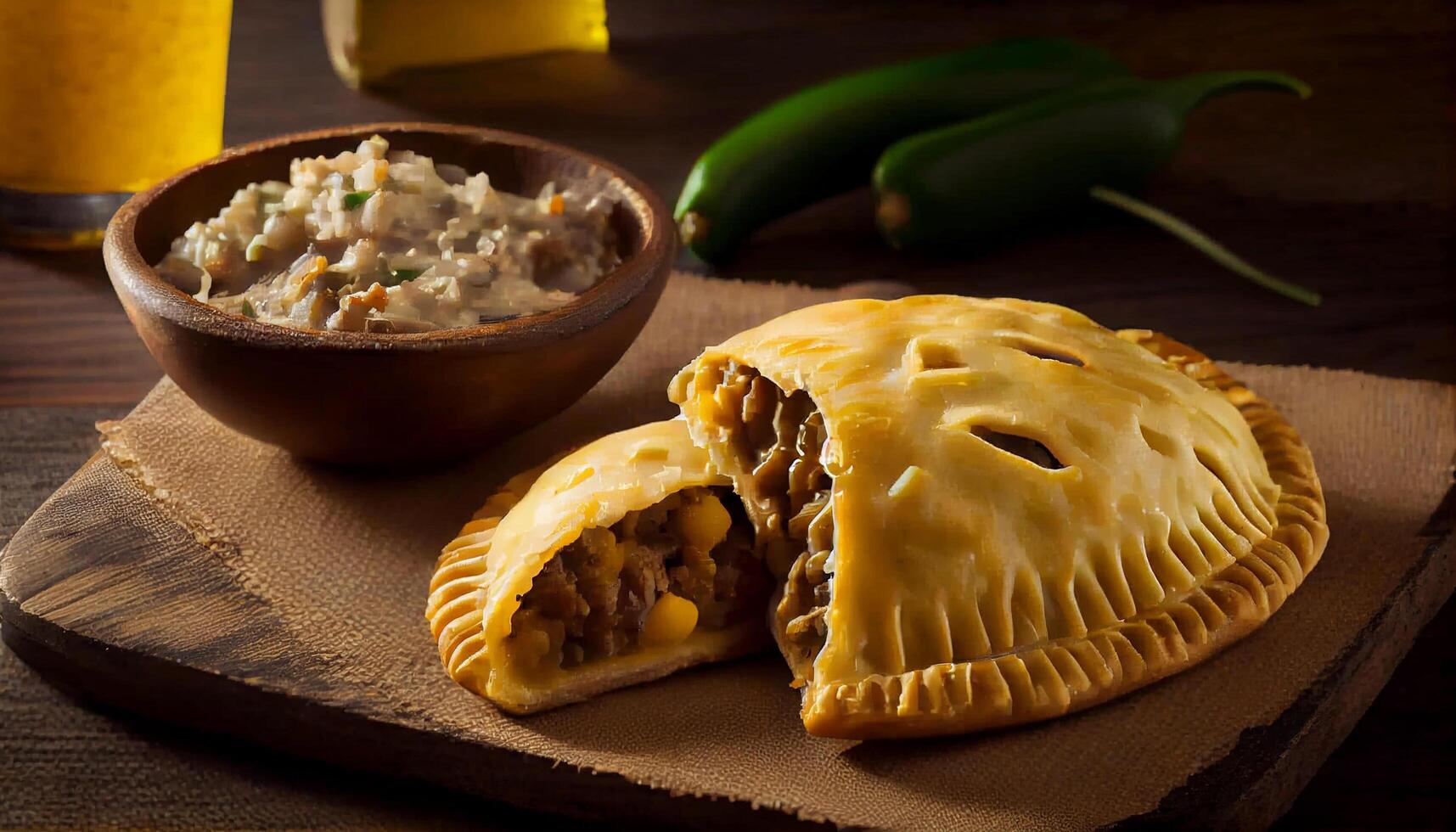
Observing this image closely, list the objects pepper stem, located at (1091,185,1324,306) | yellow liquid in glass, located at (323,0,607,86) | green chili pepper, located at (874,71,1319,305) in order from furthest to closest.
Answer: yellow liquid in glass, located at (323,0,607,86)
green chili pepper, located at (874,71,1319,305)
pepper stem, located at (1091,185,1324,306)

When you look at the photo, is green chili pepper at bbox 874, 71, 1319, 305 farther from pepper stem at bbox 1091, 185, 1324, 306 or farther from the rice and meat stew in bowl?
the rice and meat stew in bowl

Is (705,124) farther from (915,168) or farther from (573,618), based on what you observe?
(573,618)

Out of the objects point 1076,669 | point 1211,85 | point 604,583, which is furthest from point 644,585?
point 1211,85

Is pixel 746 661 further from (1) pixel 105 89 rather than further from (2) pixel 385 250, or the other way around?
(1) pixel 105 89

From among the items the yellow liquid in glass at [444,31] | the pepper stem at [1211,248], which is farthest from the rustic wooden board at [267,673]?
the yellow liquid in glass at [444,31]

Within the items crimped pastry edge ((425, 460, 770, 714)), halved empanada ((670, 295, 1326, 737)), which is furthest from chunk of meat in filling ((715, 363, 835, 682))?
crimped pastry edge ((425, 460, 770, 714))

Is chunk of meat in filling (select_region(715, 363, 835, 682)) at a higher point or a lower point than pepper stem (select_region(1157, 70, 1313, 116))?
lower
